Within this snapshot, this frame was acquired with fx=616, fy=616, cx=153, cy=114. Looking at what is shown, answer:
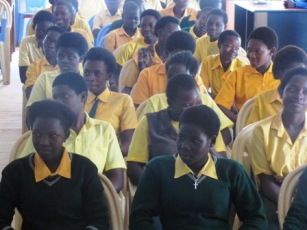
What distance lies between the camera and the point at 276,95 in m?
2.74

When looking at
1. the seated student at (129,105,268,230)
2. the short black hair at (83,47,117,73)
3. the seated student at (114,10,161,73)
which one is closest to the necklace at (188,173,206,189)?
the seated student at (129,105,268,230)

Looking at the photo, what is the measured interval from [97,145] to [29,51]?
7.36 ft

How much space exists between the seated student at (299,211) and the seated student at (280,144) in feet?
1.14

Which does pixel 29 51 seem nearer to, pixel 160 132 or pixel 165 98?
pixel 165 98

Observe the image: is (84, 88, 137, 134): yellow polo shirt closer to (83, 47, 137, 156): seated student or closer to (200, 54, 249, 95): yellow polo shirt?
(83, 47, 137, 156): seated student

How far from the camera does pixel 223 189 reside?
187cm

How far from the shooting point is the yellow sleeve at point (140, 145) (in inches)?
92.4

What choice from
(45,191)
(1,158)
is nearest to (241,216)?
(45,191)

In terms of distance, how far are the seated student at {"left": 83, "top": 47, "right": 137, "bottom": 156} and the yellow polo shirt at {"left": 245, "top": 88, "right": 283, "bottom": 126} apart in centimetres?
53

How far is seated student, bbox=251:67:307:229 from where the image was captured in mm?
2262

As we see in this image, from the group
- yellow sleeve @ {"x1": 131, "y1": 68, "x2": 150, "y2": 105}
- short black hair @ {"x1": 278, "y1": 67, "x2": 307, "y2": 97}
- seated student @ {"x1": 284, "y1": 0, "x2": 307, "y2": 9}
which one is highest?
seated student @ {"x1": 284, "y1": 0, "x2": 307, "y2": 9}

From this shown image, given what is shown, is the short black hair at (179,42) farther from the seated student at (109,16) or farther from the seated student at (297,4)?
the seated student at (297,4)

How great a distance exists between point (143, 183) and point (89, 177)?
17 centimetres

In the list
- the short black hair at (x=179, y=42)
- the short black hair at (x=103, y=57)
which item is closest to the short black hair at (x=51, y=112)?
the short black hair at (x=103, y=57)
